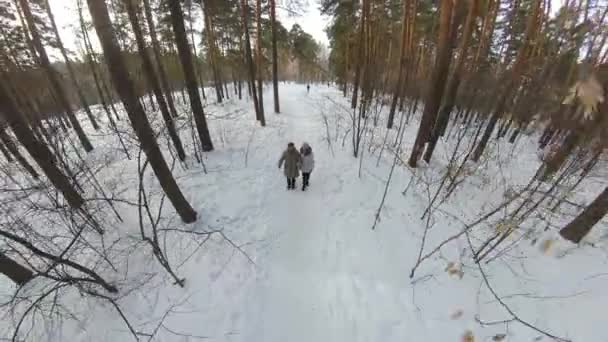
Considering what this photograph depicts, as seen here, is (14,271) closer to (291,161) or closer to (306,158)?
(291,161)

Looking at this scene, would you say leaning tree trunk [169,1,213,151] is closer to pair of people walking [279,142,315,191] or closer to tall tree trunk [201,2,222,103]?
pair of people walking [279,142,315,191]

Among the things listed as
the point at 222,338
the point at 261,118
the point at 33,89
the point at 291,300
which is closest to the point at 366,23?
the point at 261,118

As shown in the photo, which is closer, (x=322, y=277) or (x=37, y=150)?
(x=322, y=277)

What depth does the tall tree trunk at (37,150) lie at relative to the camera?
4870 millimetres

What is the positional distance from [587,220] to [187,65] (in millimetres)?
10383

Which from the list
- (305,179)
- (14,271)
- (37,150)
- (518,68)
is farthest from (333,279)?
(518,68)

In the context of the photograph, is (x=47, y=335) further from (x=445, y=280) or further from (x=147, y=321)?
(x=445, y=280)

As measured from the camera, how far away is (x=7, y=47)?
9797 millimetres

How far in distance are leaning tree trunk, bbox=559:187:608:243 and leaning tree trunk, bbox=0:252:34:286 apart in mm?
10143

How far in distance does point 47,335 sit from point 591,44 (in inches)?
270

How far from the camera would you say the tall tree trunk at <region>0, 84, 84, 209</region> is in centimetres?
487

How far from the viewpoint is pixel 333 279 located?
4.17m

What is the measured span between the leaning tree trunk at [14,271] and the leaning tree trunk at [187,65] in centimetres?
523

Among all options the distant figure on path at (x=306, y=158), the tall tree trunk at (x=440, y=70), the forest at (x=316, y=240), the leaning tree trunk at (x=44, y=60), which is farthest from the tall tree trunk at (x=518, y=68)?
the leaning tree trunk at (x=44, y=60)
